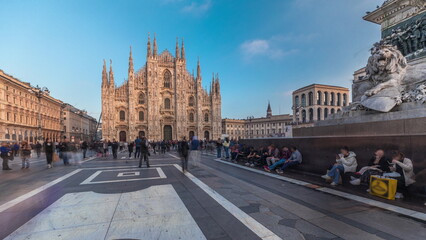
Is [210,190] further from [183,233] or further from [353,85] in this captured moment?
[353,85]

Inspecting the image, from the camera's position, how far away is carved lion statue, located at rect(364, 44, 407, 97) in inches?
251

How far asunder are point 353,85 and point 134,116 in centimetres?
4068

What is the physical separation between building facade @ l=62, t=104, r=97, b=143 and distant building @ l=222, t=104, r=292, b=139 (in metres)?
51.3

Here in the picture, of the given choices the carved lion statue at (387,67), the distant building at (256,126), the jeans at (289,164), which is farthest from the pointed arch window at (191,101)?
the carved lion statue at (387,67)

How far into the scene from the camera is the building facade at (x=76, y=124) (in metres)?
61.3

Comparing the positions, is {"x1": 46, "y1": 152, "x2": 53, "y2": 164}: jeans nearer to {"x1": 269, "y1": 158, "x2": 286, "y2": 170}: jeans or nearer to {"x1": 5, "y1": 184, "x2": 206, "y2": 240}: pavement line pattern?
{"x1": 5, "y1": 184, "x2": 206, "y2": 240}: pavement line pattern

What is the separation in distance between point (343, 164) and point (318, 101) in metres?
61.7

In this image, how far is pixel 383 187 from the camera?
4.33 m

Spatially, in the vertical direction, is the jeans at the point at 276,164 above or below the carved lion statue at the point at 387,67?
below

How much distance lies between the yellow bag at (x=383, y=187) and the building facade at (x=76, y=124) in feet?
189

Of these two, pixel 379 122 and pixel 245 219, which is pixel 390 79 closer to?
pixel 379 122

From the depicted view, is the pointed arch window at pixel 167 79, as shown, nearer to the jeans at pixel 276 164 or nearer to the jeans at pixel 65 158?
the jeans at pixel 65 158

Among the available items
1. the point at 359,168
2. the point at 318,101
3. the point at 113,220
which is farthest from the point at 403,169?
the point at 318,101

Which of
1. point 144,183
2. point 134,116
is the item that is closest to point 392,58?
point 144,183
